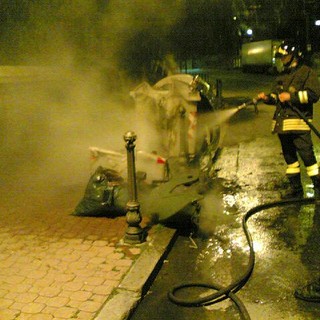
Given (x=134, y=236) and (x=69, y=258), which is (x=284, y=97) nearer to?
(x=134, y=236)

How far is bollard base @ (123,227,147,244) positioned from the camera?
4.73m

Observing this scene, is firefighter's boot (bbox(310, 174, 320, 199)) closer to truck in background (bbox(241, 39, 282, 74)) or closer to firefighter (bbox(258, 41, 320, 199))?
firefighter (bbox(258, 41, 320, 199))

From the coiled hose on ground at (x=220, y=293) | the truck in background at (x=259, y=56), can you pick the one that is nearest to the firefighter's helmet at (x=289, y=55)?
the coiled hose on ground at (x=220, y=293)

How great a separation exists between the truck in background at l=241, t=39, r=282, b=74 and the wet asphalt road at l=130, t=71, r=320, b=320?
27.5 meters

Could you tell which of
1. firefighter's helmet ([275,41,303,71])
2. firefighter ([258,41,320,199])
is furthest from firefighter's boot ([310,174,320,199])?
firefighter's helmet ([275,41,303,71])

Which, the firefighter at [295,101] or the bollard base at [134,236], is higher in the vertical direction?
the firefighter at [295,101]

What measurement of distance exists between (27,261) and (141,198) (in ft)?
5.50

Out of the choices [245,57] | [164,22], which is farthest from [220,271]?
[245,57]

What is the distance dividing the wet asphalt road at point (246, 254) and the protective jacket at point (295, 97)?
1040mm

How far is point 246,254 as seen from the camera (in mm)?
4598

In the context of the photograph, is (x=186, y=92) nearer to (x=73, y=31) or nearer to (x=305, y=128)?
(x=305, y=128)

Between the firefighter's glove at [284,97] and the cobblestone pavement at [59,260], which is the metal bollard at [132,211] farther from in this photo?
the firefighter's glove at [284,97]

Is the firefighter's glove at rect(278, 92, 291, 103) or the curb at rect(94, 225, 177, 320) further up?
the firefighter's glove at rect(278, 92, 291, 103)

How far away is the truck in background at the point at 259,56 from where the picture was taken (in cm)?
3372
